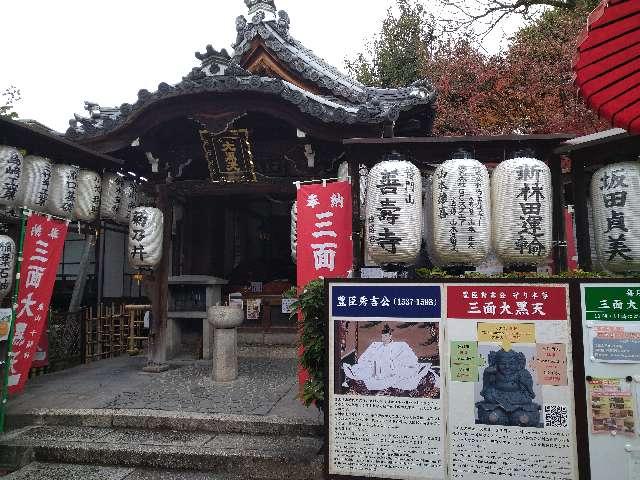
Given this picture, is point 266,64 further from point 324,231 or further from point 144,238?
point 324,231

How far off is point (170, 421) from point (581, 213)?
20.6 ft

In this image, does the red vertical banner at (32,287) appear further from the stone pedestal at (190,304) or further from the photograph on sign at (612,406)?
the photograph on sign at (612,406)

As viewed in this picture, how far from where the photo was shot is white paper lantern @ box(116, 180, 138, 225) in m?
9.80

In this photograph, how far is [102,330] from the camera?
463 inches

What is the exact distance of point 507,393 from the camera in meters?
4.28

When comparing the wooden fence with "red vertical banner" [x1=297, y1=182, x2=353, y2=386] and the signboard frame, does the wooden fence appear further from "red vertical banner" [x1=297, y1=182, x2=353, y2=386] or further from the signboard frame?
the signboard frame

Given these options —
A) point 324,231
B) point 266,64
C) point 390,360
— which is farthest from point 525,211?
point 266,64

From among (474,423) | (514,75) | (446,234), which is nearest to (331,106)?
(446,234)

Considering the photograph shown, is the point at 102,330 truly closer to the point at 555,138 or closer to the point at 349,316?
the point at 349,316

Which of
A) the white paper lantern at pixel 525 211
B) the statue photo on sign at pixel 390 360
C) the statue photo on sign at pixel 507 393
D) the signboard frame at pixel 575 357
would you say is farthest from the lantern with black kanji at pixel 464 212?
the statue photo on sign at pixel 507 393

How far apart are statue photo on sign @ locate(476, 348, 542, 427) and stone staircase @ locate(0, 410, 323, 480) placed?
87.7 inches

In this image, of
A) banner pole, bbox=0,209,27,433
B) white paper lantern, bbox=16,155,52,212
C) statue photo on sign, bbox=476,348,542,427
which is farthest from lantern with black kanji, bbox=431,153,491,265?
white paper lantern, bbox=16,155,52,212

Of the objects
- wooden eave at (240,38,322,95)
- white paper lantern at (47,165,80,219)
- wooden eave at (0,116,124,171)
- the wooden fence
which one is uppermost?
wooden eave at (240,38,322,95)

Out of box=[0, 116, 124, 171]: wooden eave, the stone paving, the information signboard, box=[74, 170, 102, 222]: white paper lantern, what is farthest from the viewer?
box=[74, 170, 102, 222]: white paper lantern
